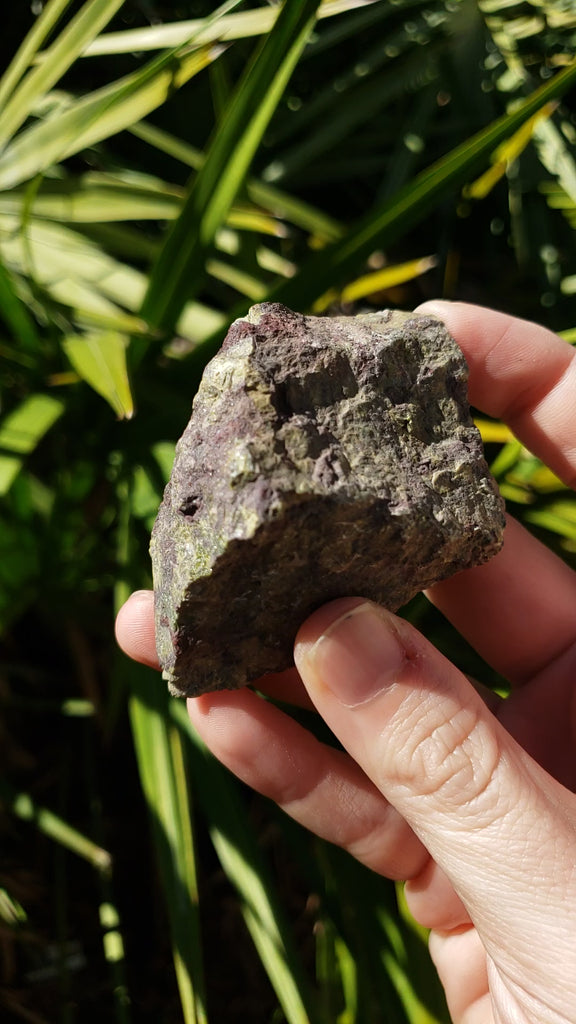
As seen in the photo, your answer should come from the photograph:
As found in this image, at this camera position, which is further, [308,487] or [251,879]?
[251,879]

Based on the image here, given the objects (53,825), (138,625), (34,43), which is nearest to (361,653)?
(138,625)

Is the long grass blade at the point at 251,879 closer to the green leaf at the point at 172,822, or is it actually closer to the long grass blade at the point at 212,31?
the green leaf at the point at 172,822

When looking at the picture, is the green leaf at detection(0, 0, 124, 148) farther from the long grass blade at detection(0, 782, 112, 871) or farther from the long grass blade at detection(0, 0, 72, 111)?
the long grass blade at detection(0, 782, 112, 871)

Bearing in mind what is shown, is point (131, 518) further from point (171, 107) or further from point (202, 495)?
point (171, 107)

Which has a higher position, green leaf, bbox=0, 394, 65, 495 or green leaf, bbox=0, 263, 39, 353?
green leaf, bbox=0, 263, 39, 353

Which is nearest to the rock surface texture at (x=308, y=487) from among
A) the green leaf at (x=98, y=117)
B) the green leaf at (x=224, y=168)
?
the green leaf at (x=224, y=168)

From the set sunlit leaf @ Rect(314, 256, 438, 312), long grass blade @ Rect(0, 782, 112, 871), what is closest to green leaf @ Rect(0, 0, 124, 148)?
sunlit leaf @ Rect(314, 256, 438, 312)

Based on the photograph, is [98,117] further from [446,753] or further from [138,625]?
[446,753]
